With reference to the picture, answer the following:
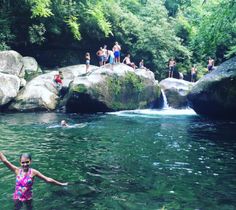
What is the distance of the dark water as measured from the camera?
7.31 meters

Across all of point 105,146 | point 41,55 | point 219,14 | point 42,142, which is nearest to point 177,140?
point 105,146

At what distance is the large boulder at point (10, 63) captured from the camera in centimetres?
2264

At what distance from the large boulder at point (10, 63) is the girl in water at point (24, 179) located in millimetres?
17161

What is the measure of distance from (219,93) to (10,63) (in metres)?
12.8

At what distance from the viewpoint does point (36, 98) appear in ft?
70.3

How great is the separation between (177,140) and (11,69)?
13.3 m

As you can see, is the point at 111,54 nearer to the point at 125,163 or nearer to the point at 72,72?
the point at 72,72

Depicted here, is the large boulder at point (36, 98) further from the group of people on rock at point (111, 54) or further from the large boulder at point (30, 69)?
the group of people on rock at point (111, 54)

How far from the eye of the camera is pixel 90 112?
22203mm

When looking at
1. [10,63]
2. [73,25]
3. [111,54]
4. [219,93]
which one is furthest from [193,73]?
[10,63]

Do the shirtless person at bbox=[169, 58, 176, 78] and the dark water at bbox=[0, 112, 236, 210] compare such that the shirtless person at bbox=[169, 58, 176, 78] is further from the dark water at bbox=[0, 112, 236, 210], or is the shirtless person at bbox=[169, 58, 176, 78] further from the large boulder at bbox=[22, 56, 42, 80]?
the dark water at bbox=[0, 112, 236, 210]

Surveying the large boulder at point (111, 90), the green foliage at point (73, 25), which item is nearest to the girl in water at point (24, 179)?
the large boulder at point (111, 90)

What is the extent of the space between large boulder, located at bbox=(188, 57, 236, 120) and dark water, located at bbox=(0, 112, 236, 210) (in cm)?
172

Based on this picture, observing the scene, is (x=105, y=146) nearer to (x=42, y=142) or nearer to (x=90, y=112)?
(x=42, y=142)
